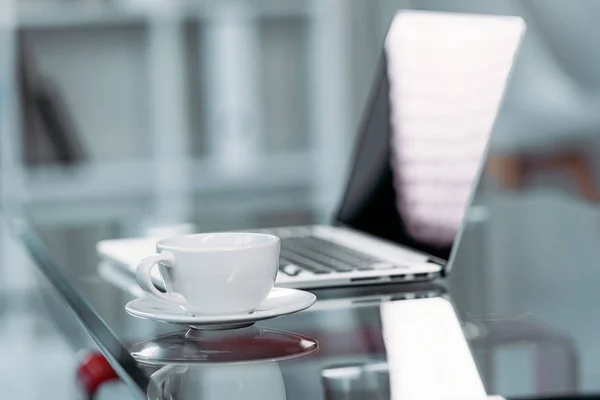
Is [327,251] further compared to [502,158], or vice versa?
[502,158]

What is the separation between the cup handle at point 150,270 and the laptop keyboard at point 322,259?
17 centimetres

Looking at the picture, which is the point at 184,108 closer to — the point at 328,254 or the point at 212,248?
the point at 328,254

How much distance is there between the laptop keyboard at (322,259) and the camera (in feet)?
2.59

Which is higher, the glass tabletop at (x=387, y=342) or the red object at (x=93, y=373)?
the glass tabletop at (x=387, y=342)

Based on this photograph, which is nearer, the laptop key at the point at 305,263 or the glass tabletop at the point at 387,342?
the glass tabletop at the point at 387,342

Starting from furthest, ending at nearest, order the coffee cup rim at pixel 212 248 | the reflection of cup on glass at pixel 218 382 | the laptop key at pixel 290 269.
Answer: the laptop key at pixel 290 269
the coffee cup rim at pixel 212 248
the reflection of cup on glass at pixel 218 382

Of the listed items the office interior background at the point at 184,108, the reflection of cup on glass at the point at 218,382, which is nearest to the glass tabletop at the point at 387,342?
the reflection of cup on glass at the point at 218,382

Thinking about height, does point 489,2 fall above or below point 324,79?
above

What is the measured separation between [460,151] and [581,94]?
2219 millimetres

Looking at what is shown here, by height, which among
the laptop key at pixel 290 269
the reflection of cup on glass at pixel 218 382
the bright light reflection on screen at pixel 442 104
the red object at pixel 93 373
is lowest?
the red object at pixel 93 373

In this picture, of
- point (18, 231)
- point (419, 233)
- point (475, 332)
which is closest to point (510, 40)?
point (419, 233)

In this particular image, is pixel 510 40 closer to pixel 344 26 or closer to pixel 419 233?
pixel 419 233

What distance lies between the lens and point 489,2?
3043 millimetres

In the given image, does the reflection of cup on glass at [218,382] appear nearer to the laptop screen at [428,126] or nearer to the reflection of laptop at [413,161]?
the reflection of laptop at [413,161]
